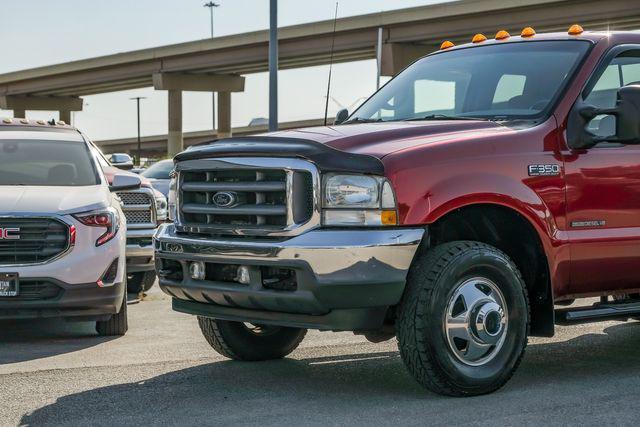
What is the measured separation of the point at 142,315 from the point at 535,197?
17.1ft

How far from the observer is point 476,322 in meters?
6.04

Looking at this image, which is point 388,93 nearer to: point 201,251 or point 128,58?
point 201,251

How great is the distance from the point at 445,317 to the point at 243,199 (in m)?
1.25

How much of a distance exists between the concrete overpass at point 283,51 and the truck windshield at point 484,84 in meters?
39.9

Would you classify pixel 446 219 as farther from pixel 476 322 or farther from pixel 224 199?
pixel 224 199

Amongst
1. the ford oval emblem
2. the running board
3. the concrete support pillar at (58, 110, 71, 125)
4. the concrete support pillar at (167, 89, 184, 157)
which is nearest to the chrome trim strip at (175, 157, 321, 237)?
the ford oval emblem

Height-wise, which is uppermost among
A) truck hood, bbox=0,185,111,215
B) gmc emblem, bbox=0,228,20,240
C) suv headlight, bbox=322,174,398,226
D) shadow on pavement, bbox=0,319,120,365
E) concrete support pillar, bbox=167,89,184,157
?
concrete support pillar, bbox=167,89,184,157

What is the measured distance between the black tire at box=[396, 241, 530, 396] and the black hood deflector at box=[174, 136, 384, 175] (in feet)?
1.98

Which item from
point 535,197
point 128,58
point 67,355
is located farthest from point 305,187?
point 128,58

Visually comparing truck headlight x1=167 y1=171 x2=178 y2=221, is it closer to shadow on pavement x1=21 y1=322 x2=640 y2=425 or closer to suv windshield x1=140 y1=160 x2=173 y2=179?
shadow on pavement x1=21 y1=322 x2=640 y2=425

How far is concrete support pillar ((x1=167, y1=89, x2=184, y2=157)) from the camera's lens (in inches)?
2928

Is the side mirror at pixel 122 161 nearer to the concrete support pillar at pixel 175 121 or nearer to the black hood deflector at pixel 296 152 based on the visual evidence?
the black hood deflector at pixel 296 152

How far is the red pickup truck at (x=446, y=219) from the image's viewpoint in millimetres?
5797

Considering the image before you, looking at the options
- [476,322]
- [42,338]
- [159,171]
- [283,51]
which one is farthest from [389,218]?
[283,51]
